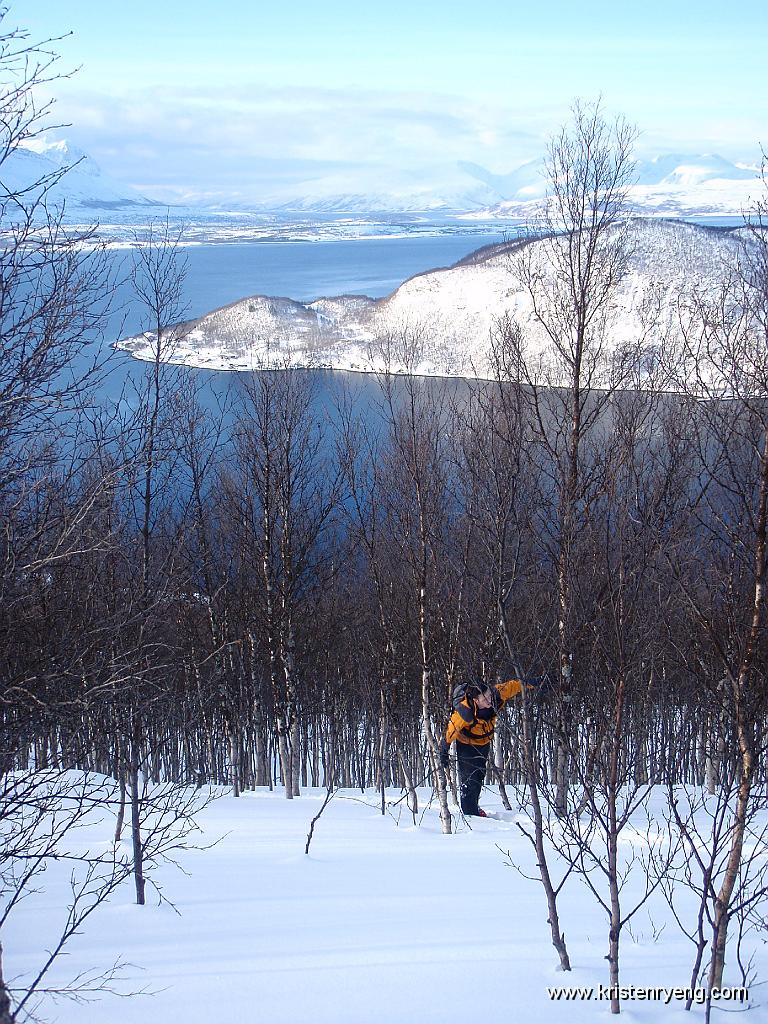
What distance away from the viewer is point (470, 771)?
1005 cm

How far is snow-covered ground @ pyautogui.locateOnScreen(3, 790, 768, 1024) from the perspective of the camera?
4629mm

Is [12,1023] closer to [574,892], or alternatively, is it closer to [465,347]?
[574,892]

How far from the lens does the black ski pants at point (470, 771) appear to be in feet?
32.3

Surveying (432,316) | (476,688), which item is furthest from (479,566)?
(432,316)

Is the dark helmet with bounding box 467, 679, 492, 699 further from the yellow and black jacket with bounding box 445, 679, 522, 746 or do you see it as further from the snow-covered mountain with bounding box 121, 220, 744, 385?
the snow-covered mountain with bounding box 121, 220, 744, 385

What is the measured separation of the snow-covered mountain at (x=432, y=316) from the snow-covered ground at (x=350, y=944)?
70409 millimetres

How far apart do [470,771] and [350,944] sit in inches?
187

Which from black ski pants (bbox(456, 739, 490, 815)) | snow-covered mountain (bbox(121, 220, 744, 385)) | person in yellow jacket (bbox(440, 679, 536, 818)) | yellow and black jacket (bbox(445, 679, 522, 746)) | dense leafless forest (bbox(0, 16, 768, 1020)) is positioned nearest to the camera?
dense leafless forest (bbox(0, 16, 768, 1020))

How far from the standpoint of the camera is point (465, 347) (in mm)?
85188

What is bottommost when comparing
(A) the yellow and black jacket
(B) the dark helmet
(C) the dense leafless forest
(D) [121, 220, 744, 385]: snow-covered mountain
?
(A) the yellow and black jacket

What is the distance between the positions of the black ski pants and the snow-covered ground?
164 cm

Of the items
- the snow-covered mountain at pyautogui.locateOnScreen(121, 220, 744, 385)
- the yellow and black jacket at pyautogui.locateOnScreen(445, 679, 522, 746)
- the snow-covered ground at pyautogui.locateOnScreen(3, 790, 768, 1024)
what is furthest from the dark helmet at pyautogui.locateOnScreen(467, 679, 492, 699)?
the snow-covered mountain at pyautogui.locateOnScreen(121, 220, 744, 385)

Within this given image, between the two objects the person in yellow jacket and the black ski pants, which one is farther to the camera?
the black ski pants

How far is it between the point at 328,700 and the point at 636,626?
17245mm
